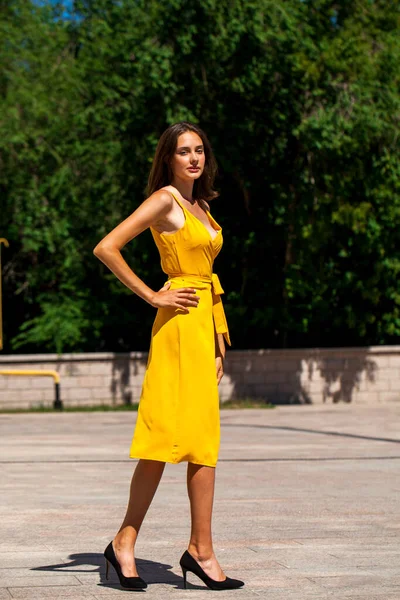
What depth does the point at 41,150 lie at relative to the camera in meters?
24.4

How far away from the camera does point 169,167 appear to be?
19.4ft

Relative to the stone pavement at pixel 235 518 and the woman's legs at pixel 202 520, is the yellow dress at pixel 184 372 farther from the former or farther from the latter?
the stone pavement at pixel 235 518

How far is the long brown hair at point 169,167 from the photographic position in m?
5.85

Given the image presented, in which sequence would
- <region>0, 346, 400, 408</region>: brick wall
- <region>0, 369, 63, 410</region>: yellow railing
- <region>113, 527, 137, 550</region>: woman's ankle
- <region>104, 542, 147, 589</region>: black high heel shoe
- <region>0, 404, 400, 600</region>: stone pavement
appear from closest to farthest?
<region>104, 542, 147, 589</region>: black high heel shoe < <region>113, 527, 137, 550</region>: woman's ankle < <region>0, 404, 400, 600</region>: stone pavement < <region>0, 369, 63, 410</region>: yellow railing < <region>0, 346, 400, 408</region>: brick wall

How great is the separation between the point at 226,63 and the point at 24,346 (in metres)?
7.69

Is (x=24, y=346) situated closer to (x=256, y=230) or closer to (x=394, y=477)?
(x=256, y=230)

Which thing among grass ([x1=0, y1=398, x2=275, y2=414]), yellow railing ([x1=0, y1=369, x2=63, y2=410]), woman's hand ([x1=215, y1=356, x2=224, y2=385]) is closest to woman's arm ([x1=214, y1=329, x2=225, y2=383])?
woman's hand ([x1=215, y1=356, x2=224, y2=385])

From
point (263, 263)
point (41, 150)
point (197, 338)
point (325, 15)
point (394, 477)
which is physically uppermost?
point (325, 15)

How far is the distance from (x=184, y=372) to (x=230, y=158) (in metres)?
17.0

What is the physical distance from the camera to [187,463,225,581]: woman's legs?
18.3 feet

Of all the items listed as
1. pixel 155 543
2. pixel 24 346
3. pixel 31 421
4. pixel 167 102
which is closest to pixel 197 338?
pixel 155 543

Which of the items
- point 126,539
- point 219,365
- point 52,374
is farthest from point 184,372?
point 52,374

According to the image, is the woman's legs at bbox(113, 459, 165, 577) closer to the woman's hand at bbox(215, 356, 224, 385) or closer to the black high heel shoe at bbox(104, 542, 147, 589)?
the black high heel shoe at bbox(104, 542, 147, 589)

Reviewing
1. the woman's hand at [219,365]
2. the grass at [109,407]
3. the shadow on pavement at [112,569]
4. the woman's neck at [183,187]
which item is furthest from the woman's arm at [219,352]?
the grass at [109,407]
